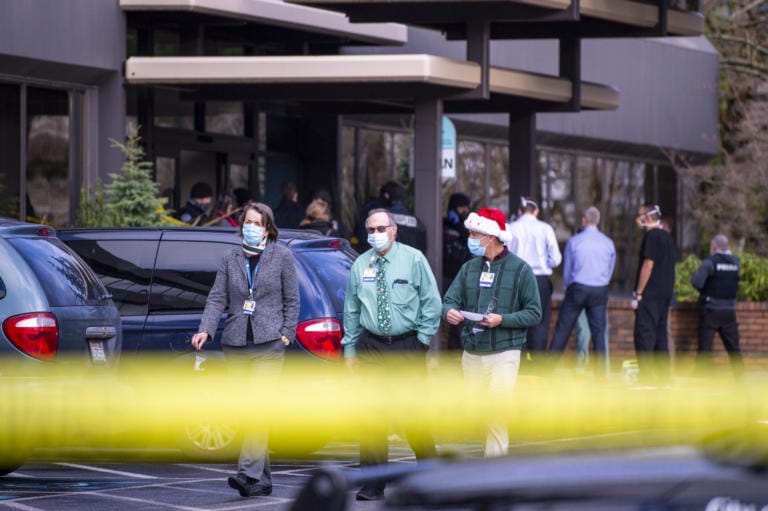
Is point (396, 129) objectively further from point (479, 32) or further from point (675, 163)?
point (675, 163)

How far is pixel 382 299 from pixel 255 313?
2.61 feet

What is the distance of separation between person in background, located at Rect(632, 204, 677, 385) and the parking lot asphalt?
6.47 meters

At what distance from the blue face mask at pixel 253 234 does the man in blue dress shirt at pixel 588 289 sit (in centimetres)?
893

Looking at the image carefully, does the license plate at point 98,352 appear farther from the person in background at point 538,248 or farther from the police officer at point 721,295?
the police officer at point 721,295

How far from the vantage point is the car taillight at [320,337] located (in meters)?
12.2

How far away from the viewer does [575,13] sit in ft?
68.9

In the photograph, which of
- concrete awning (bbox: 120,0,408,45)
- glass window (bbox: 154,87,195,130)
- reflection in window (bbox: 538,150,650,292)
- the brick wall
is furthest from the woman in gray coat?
reflection in window (bbox: 538,150,650,292)

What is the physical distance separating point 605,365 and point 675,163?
58.9ft

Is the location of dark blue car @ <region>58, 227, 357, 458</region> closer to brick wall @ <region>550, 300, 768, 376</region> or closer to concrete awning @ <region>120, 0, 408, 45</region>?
concrete awning @ <region>120, 0, 408, 45</region>

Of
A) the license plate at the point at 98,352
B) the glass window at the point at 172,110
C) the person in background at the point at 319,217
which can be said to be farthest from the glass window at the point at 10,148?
the license plate at the point at 98,352

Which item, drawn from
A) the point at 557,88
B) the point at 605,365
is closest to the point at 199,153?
the point at 557,88

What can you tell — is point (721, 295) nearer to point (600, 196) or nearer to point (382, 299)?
point (382, 299)

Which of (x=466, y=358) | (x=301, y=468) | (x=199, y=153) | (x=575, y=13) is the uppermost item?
(x=575, y=13)

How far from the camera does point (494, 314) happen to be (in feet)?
37.1
